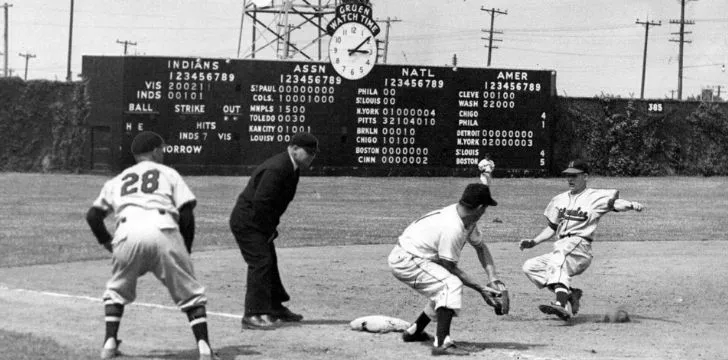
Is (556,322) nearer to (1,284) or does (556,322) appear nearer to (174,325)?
(174,325)

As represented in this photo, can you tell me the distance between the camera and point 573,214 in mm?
11398

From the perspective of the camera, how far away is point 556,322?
10992 mm

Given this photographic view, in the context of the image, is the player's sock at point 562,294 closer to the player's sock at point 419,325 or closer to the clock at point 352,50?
the player's sock at point 419,325

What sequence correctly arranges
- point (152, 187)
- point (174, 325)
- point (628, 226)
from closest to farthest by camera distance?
point (152, 187) → point (174, 325) → point (628, 226)

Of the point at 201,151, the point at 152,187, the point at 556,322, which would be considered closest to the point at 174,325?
the point at 152,187

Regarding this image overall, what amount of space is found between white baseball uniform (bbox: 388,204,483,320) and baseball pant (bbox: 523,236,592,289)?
2.10m

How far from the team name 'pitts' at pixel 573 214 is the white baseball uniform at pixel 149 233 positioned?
4533mm

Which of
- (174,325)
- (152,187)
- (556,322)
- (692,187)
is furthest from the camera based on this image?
(692,187)

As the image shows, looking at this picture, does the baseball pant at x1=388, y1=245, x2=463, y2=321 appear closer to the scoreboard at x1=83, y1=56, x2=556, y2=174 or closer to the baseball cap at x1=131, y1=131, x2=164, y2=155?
the baseball cap at x1=131, y1=131, x2=164, y2=155

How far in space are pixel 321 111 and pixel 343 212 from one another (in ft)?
26.4

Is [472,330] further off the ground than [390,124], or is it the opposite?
[390,124]

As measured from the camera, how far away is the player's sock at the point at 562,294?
10.9m

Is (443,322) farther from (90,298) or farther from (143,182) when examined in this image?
(90,298)

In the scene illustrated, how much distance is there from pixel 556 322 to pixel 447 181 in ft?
76.8
